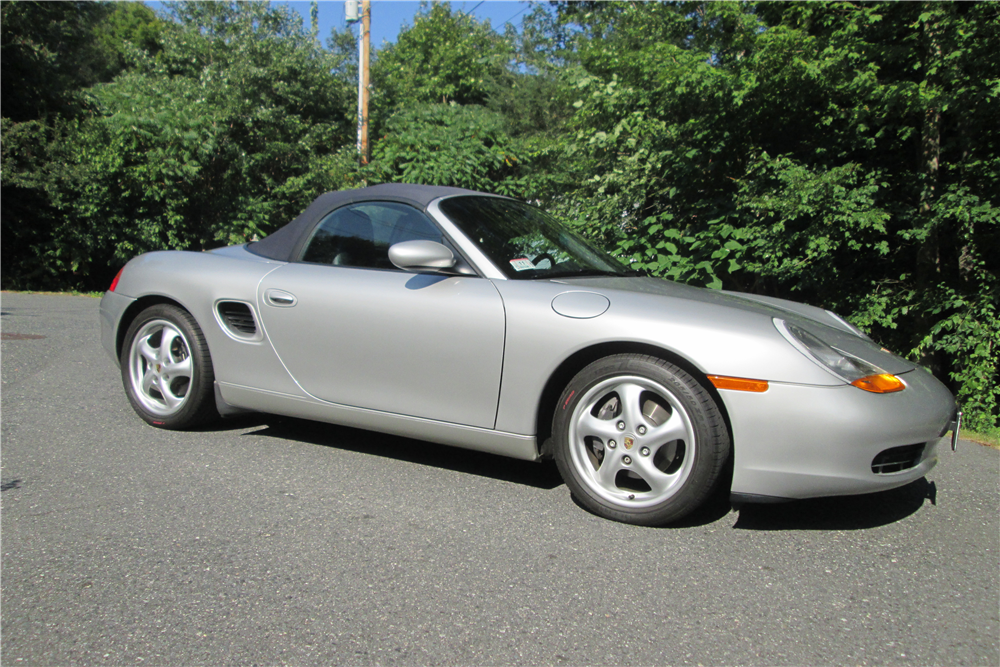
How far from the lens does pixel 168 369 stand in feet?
14.3

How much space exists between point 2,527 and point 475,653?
6.60ft

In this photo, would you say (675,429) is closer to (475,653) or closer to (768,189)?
(475,653)

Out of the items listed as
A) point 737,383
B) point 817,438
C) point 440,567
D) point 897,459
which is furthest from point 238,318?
point 897,459

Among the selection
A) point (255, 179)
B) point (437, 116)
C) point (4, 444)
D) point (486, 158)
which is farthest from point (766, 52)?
point (255, 179)

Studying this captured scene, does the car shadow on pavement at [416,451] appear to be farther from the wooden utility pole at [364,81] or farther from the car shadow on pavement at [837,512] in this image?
the wooden utility pole at [364,81]

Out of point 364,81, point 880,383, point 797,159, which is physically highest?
point 364,81

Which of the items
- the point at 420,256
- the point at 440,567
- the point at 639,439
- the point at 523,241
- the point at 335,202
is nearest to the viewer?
the point at 440,567

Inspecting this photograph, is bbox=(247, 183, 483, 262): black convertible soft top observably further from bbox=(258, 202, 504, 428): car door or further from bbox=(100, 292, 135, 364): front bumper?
bbox=(100, 292, 135, 364): front bumper

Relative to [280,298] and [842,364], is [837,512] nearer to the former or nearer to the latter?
[842,364]

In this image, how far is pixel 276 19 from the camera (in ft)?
70.3

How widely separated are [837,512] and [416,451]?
2042 millimetres

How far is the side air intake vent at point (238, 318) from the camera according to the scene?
404cm

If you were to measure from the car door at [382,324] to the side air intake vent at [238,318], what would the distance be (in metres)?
0.11

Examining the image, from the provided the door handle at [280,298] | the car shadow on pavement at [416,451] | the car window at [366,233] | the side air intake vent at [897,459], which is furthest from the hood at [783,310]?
the door handle at [280,298]
